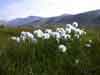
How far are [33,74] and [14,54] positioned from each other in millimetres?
1037

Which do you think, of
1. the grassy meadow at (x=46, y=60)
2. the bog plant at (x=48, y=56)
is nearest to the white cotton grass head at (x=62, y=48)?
the bog plant at (x=48, y=56)

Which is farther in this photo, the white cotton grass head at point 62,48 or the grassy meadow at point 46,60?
the white cotton grass head at point 62,48

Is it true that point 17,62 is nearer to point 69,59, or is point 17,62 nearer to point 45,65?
point 45,65

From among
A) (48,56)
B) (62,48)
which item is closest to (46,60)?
(48,56)

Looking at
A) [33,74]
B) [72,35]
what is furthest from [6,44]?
[33,74]

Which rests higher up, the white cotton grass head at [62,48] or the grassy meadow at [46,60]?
the white cotton grass head at [62,48]

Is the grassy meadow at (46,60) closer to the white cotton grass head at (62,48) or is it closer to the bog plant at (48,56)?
the bog plant at (48,56)

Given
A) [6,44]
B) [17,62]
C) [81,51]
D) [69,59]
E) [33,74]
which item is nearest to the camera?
[33,74]

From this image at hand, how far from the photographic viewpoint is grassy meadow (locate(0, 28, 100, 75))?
20.6 feet

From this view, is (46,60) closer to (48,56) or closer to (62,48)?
(48,56)

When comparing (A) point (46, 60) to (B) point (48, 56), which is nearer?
(A) point (46, 60)

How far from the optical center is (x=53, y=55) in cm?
682

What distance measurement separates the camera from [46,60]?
6.59 meters

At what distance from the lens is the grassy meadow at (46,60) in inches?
247
